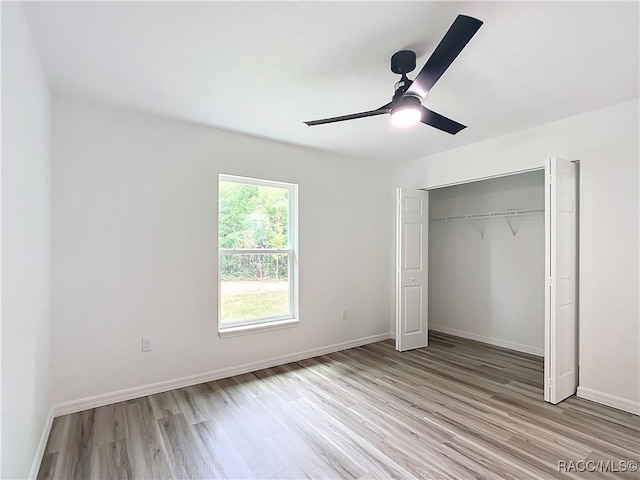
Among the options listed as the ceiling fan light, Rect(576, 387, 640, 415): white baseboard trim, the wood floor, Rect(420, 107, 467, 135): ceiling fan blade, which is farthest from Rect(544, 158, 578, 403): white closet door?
the ceiling fan light

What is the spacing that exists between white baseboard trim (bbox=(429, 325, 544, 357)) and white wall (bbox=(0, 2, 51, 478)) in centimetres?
475

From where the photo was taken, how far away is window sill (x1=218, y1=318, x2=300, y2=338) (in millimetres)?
3405

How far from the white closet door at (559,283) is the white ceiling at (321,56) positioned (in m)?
0.65

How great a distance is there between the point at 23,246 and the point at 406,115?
219 cm

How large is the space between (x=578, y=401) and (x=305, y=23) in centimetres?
355

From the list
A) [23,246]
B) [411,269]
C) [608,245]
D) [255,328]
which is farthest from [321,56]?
[411,269]

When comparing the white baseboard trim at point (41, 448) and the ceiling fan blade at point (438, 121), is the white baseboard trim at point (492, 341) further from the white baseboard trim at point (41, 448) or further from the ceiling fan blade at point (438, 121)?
the white baseboard trim at point (41, 448)

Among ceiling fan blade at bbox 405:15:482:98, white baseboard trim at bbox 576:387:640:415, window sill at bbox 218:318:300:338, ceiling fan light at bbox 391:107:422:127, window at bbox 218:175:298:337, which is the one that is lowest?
white baseboard trim at bbox 576:387:640:415

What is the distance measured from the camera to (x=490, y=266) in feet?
15.2

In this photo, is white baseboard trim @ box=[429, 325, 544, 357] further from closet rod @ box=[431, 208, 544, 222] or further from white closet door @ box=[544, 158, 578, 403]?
closet rod @ box=[431, 208, 544, 222]

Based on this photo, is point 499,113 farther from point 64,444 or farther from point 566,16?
point 64,444

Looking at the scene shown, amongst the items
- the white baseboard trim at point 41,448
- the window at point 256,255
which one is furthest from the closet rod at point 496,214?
the white baseboard trim at point 41,448

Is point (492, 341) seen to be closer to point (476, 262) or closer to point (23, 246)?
point (476, 262)

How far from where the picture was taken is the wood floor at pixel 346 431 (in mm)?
2012
